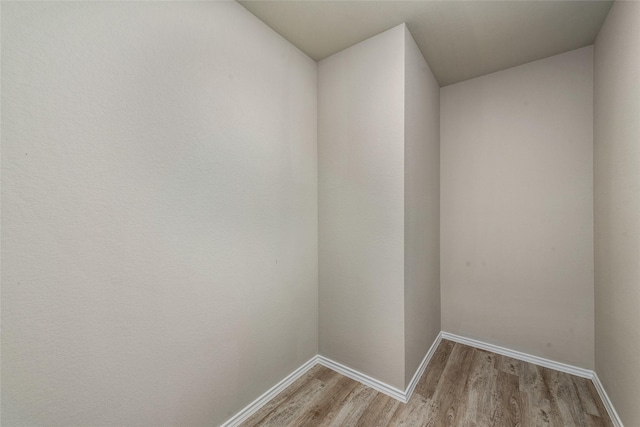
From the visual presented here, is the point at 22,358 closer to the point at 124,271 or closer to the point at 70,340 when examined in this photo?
the point at 70,340

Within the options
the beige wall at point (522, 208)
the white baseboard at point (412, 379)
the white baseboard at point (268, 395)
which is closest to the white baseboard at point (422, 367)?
the white baseboard at point (412, 379)

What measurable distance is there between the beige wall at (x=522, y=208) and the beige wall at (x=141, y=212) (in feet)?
5.92

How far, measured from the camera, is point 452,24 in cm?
189

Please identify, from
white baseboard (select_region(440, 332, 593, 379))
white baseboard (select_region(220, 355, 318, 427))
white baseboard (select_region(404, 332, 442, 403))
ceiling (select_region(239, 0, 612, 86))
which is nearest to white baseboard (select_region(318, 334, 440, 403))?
white baseboard (select_region(404, 332, 442, 403))

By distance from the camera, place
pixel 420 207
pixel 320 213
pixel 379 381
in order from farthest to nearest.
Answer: pixel 320 213
pixel 420 207
pixel 379 381

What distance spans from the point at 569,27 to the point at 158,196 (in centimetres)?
290

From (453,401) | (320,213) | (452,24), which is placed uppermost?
(452,24)

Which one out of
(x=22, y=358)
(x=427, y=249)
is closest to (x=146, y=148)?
(x=22, y=358)

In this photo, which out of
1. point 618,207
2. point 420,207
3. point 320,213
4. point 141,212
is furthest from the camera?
point 320,213

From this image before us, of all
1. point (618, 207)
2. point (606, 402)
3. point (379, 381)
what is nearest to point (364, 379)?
point (379, 381)

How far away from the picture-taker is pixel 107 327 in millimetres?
1159

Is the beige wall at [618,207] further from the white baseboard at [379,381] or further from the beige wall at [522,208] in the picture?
the white baseboard at [379,381]

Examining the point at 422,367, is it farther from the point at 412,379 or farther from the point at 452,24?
the point at 452,24

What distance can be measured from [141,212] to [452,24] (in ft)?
7.52
